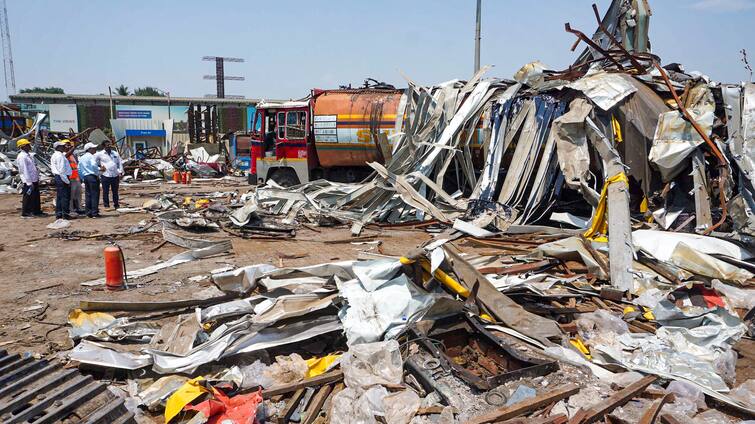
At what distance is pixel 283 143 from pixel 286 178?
958 millimetres

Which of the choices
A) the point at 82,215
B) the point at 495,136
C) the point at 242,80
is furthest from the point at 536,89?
the point at 242,80

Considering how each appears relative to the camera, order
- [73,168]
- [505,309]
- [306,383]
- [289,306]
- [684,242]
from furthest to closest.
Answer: [73,168]
[684,242]
[505,309]
[289,306]
[306,383]

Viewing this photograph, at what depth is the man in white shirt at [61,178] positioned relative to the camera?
1086 centimetres

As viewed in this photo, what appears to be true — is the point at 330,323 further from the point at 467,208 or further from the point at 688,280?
the point at 467,208

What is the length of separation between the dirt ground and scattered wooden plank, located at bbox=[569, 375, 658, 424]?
435cm

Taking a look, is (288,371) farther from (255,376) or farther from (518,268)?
(518,268)

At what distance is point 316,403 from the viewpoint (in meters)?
3.61

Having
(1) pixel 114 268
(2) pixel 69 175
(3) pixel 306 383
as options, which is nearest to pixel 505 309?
(3) pixel 306 383

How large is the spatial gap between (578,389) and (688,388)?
810 mm

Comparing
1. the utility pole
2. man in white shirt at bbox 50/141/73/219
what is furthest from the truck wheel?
the utility pole

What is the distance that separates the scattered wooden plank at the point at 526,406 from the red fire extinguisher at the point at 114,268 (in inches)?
191

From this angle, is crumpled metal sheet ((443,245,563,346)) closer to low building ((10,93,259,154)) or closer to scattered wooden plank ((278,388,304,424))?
scattered wooden plank ((278,388,304,424))

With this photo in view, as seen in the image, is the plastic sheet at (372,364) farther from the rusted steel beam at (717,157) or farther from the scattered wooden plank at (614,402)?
the rusted steel beam at (717,157)

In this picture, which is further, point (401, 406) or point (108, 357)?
point (108, 357)
